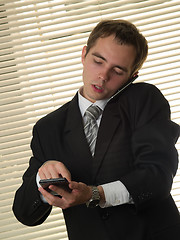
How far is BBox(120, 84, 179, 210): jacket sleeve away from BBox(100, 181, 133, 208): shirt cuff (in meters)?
0.02

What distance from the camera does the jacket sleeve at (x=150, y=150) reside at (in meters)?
1.29

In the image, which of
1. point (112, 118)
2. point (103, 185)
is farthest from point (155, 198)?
point (112, 118)

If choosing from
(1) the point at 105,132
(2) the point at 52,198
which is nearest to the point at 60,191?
(2) the point at 52,198

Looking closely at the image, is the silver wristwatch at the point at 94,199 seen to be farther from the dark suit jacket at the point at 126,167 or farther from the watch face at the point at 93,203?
the dark suit jacket at the point at 126,167

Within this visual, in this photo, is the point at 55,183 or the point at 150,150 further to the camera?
the point at 150,150

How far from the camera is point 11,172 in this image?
90.4 inches

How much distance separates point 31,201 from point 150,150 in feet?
1.55

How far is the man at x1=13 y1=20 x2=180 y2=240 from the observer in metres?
1.29

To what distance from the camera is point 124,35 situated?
4.82ft

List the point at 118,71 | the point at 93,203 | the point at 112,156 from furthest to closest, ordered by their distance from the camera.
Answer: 1. the point at 118,71
2. the point at 112,156
3. the point at 93,203

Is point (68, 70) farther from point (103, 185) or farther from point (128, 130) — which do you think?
point (103, 185)

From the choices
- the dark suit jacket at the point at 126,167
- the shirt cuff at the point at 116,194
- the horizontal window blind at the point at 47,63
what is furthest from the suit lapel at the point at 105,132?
the horizontal window blind at the point at 47,63

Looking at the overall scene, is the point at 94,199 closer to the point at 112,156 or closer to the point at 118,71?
the point at 112,156

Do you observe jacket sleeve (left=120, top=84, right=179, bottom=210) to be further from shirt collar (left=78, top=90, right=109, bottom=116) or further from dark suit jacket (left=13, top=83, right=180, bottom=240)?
shirt collar (left=78, top=90, right=109, bottom=116)
